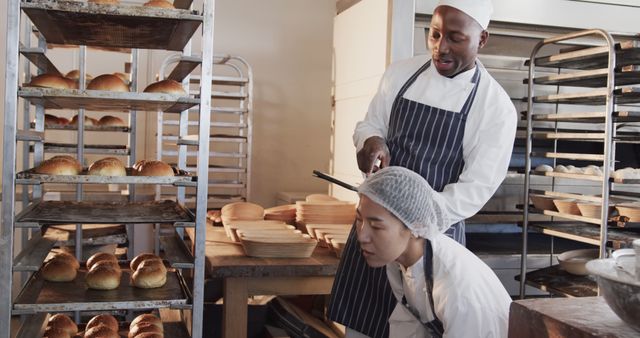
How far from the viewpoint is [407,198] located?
1.84m

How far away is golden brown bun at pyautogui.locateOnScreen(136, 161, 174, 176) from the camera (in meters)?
2.58

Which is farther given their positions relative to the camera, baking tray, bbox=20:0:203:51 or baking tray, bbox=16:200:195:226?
baking tray, bbox=16:200:195:226

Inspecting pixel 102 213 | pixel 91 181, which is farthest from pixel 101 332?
pixel 91 181

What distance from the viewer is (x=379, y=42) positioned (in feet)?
12.3

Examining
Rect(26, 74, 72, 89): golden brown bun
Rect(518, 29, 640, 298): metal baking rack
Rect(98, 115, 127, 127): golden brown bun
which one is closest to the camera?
Rect(26, 74, 72, 89): golden brown bun

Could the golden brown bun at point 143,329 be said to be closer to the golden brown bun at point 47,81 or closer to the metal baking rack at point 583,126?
the golden brown bun at point 47,81

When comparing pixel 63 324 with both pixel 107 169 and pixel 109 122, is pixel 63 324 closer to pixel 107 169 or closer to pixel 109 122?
pixel 107 169

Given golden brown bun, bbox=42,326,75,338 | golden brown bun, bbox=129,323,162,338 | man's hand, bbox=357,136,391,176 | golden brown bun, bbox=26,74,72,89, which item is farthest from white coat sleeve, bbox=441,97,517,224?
golden brown bun, bbox=26,74,72,89

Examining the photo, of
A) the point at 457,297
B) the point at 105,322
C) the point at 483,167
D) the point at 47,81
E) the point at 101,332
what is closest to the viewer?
the point at 457,297

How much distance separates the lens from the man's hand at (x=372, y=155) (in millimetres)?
2312

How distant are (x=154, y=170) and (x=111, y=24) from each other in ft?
1.90

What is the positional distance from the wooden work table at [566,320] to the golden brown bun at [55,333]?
1776 mm

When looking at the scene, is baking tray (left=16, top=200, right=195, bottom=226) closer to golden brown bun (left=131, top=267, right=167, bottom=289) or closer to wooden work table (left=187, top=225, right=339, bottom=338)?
golden brown bun (left=131, top=267, right=167, bottom=289)

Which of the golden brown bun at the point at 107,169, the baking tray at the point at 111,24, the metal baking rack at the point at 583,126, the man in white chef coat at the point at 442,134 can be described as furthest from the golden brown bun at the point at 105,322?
the metal baking rack at the point at 583,126
